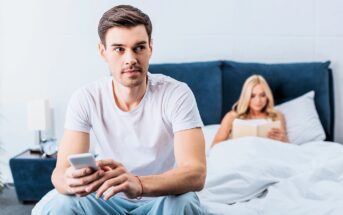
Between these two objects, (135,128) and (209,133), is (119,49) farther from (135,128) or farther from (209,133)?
(209,133)

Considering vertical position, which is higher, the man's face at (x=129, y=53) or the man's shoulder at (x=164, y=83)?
the man's face at (x=129, y=53)

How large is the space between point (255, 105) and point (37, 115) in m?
1.39

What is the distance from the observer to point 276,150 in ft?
8.05

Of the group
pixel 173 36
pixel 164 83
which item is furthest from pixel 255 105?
pixel 164 83

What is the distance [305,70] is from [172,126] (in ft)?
5.36

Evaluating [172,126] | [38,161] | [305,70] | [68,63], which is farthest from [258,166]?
[68,63]

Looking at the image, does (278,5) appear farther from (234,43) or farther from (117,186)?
(117,186)

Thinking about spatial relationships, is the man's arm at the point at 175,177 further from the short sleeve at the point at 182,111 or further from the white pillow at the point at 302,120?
the white pillow at the point at 302,120

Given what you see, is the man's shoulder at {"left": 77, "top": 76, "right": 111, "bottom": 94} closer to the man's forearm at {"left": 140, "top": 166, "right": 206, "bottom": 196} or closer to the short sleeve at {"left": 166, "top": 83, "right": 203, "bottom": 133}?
the short sleeve at {"left": 166, "top": 83, "right": 203, "bottom": 133}

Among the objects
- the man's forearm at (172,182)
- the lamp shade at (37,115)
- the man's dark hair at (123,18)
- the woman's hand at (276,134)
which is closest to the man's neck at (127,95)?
the man's dark hair at (123,18)

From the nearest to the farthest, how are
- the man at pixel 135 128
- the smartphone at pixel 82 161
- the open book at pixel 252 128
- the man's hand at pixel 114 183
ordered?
the smartphone at pixel 82 161 < the man's hand at pixel 114 183 < the man at pixel 135 128 < the open book at pixel 252 128

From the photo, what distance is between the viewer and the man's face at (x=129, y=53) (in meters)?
1.72

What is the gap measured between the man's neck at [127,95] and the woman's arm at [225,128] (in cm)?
111

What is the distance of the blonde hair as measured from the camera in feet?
9.70
